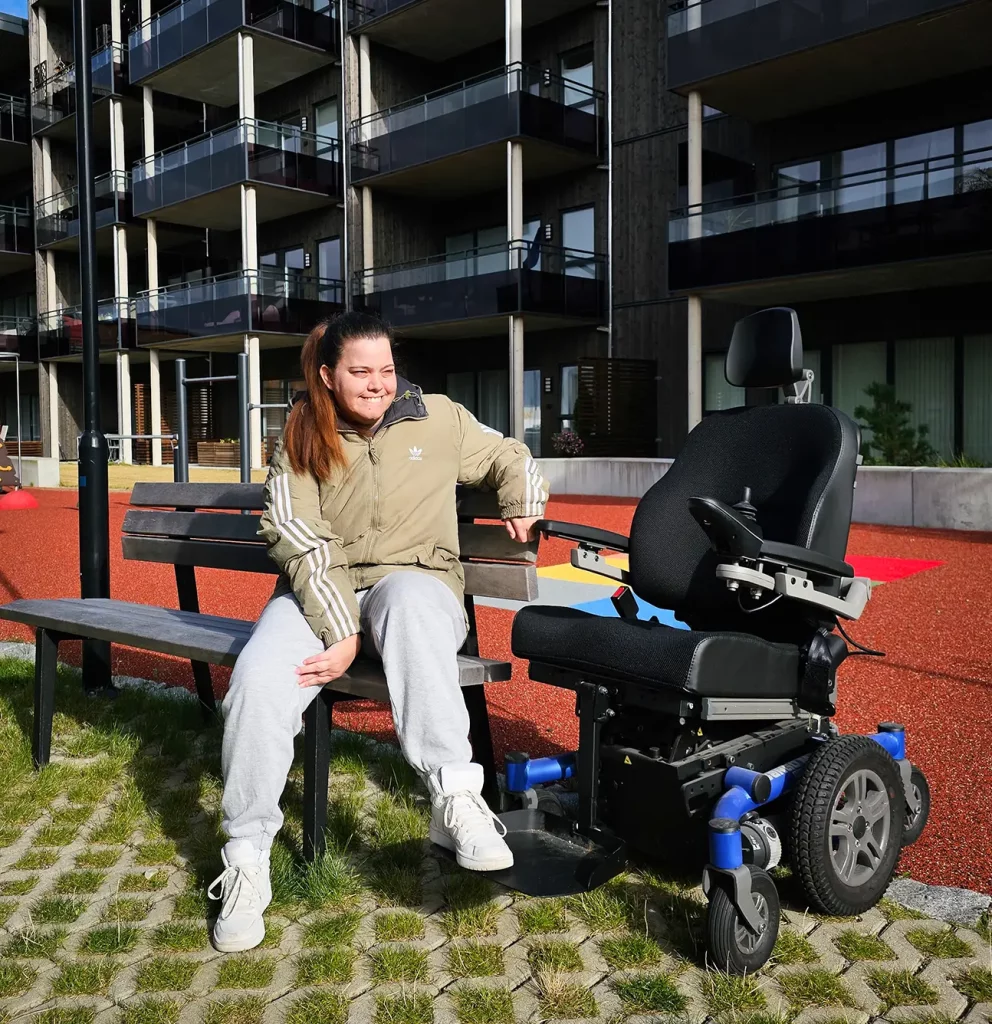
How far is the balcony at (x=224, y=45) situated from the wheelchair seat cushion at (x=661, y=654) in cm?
2610

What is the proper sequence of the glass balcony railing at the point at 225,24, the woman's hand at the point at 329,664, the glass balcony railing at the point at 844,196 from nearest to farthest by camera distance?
the woman's hand at the point at 329,664 < the glass balcony railing at the point at 844,196 < the glass balcony railing at the point at 225,24

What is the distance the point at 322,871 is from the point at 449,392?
24142mm

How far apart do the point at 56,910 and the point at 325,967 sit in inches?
34.8

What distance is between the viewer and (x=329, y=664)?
3.07m

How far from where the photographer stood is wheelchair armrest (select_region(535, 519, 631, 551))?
11.5ft

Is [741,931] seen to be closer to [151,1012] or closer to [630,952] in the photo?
[630,952]

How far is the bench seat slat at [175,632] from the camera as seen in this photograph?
3.15m

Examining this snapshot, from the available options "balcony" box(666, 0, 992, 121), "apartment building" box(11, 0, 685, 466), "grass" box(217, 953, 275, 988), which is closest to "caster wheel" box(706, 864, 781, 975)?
"grass" box(217, 953, 275, 988)

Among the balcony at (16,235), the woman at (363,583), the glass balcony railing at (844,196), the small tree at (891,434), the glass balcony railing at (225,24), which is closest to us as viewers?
the woman at (363,583)

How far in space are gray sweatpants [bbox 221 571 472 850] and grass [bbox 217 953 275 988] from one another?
309 mm

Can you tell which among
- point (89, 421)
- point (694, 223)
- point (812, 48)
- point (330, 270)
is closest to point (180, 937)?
point (89, 421)

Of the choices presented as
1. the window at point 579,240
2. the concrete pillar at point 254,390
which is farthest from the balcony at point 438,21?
the concrete pillar at point 254,390

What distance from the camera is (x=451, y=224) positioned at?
26.5 meters

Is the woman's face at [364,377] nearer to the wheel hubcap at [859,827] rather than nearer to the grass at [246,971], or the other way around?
the grass at [246,971]
